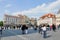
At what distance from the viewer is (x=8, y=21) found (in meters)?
150

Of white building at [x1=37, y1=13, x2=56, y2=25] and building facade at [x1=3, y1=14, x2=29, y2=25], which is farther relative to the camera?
white building at [x1=37, y1=13, x2=56, y2=25]

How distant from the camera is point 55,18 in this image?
516 feet

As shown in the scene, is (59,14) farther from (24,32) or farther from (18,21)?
(24,32)

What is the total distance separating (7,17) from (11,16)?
8.45 meters

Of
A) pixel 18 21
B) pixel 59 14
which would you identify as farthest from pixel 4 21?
pixel 59 14

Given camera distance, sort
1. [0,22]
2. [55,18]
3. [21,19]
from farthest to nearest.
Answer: [21,19], [55,18], [0,22]

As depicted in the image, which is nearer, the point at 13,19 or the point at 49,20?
the point at 49,20

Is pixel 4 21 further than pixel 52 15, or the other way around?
pixel 52 15

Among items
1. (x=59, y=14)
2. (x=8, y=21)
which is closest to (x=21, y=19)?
(x=8, y=21)

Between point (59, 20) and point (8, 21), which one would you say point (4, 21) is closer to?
point (8, 21)

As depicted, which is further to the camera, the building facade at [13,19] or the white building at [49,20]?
the white building at [49,20]

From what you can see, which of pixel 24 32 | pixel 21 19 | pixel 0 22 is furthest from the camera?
pixel 21 19

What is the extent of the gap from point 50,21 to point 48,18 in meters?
4.20

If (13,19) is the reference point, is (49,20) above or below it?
below
